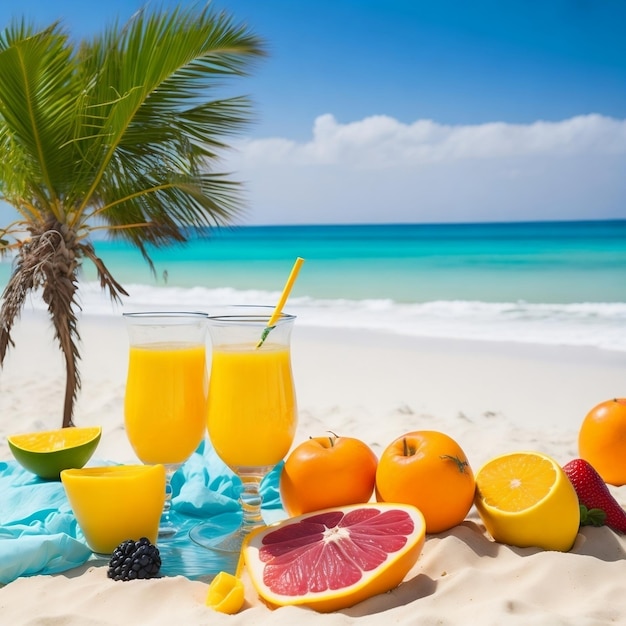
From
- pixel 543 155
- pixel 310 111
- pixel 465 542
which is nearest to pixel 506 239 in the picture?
pixel 543 155

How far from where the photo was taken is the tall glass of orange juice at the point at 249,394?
2.32 meters

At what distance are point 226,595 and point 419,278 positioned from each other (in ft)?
64.6

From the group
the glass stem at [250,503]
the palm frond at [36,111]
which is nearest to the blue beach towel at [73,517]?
the glass stem at [250,503]

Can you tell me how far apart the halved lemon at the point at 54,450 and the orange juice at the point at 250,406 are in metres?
0.71

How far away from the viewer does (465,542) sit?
219 centimetres

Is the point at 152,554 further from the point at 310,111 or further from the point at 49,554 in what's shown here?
the point at 310,111

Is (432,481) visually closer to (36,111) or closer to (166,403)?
(166,403)

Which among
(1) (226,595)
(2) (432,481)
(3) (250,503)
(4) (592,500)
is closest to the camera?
(1) (226,595)

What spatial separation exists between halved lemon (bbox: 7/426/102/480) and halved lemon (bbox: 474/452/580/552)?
148cm

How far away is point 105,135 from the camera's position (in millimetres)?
3895

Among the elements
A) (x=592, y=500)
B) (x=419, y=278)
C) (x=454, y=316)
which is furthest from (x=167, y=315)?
(x=419, y=278)

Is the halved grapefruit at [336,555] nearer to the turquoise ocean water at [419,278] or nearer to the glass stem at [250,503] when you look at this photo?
the glass stem at [250,503]

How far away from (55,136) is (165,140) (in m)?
0.66

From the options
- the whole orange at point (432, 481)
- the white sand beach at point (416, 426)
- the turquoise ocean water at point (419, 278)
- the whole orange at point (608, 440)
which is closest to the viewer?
the white sand beach at point (416, 426)
